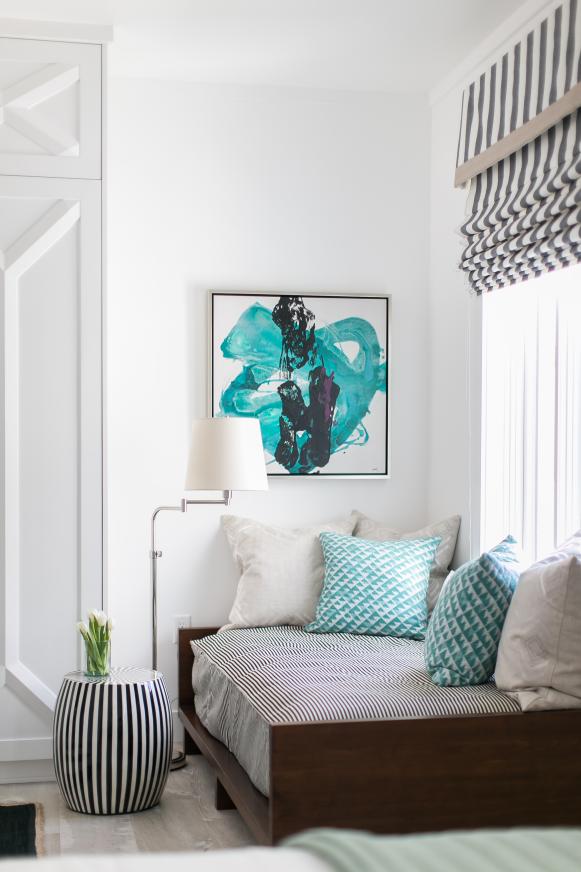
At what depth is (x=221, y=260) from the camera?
4.36 meters

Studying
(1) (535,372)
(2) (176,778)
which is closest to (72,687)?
(2) (176,778)

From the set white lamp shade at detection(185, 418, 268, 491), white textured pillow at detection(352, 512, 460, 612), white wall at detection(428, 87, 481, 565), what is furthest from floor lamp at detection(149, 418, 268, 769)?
white wall at detection(428, 87, 481, 565)

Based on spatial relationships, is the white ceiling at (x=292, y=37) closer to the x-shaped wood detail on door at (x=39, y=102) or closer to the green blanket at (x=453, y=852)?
the x-shaped wood detail on door at (x=39, y=102)

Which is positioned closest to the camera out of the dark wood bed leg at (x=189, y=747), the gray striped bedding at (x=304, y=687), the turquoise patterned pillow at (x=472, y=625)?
the gray striped bedding at (x=304, y=687)

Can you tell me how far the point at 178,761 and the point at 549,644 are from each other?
1.73 m

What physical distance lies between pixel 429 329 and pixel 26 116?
189cm

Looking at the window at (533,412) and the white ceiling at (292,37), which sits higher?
the white ceiling at (292,37)

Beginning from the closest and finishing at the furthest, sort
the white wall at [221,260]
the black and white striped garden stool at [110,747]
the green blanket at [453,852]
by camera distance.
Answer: the green blanket at [453,852]
the black and white striped garden stool at [110,747]
the white wall at [221,260]

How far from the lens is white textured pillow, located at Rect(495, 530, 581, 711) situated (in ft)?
9.25

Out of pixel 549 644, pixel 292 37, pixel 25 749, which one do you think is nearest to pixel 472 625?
pixel 549 644

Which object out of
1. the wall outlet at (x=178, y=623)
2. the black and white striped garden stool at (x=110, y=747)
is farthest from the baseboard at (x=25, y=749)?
the wall outlet at (x=178, y=623)

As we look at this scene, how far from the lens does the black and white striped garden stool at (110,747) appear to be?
3.32m

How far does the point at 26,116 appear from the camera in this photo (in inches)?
146

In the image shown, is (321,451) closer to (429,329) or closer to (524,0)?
(429,329)
